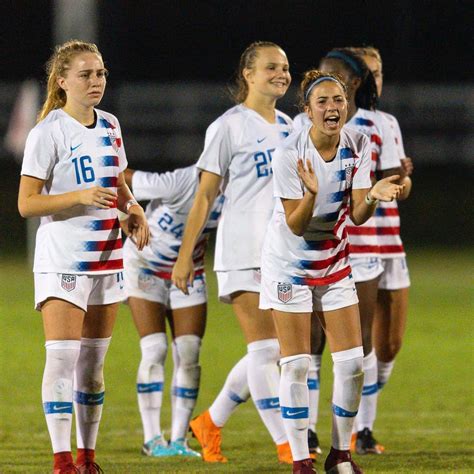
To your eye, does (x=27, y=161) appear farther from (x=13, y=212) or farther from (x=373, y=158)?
(x=13, y=212)

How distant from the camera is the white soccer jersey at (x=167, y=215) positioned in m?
7.89

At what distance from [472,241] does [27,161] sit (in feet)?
59.1

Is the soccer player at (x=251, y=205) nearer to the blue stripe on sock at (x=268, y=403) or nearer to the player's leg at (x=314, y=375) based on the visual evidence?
the blue stripe on sock at (x=268, y=403)

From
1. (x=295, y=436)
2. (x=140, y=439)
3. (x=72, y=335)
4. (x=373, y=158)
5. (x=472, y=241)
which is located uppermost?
(x=373, y=158)

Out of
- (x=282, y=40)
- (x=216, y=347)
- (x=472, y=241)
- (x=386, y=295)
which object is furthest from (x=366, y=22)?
(x=386, y=295)

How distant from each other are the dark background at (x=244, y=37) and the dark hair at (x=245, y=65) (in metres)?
21.5

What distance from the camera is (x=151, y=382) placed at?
25.9ft

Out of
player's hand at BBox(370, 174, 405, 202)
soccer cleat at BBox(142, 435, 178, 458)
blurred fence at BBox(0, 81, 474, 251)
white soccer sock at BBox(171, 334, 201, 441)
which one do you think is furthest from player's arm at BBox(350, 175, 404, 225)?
blurred fence at BBox(0, 81, 474, 251)

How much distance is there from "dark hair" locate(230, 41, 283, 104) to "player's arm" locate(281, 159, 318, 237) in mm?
1322

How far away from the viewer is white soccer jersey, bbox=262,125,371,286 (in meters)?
6.25

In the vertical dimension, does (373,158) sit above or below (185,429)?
above

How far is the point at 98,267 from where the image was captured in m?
6.38

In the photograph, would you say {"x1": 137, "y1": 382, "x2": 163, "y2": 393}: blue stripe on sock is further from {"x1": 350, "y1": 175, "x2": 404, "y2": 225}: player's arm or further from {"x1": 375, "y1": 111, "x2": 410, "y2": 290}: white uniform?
{"x1": 350, "y1": 175, "x2": 404, "y2": 225}: player's arm

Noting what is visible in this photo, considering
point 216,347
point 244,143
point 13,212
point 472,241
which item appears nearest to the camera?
point 244,143
